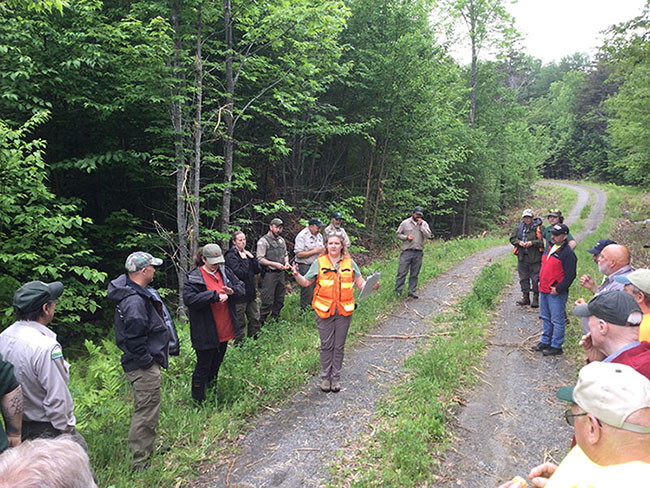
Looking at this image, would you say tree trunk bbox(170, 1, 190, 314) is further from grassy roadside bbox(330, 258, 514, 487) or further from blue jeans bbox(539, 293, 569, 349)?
blue jeans bbox(539, 293, 569, 349)

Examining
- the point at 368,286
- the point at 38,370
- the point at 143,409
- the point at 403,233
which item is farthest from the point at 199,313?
the point at 403,233

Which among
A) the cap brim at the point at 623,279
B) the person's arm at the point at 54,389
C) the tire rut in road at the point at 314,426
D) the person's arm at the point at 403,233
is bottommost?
the tire rut in road at the point at 314,426

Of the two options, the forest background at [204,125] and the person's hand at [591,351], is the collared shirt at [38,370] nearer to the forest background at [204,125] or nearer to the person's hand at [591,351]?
the forest background at [204,125]

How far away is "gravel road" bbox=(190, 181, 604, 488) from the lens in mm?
3555

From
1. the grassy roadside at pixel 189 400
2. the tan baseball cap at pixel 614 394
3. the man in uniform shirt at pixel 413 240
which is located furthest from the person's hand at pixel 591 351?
the man in uniform shirt at pixel 413 240

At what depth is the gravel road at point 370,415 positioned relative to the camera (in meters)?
3.55

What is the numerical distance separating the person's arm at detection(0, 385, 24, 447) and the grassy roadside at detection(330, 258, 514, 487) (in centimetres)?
253

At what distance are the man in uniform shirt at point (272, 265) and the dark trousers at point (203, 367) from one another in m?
2.47

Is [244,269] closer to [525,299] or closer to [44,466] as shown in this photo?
[44,466]

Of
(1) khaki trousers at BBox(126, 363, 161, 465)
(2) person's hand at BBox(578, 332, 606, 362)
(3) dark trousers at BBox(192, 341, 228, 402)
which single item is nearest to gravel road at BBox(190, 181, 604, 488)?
(1) khaki trousers at BBox(126, 363, 161, 465)

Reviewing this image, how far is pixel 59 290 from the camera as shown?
10.0 ft

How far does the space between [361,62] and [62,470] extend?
504 inches

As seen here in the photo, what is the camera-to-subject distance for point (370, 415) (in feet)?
14.6

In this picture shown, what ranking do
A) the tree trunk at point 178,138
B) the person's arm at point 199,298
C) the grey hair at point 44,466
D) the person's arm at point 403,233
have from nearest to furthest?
the grey hair at point 44,466 → the person's arm at point 199,298 → the tree trunk at point 178,138 → the person's arm at point 403,233
